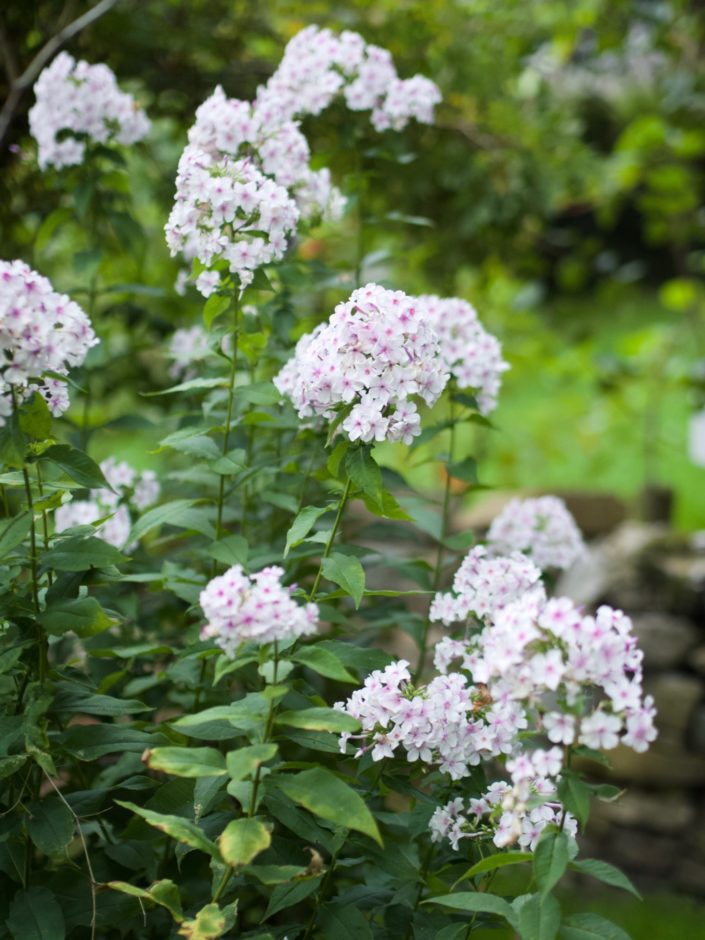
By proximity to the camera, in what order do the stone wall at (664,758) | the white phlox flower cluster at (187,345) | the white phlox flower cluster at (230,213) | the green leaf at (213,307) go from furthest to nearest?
1. the stone wall at (664,758)
2. the white phlox flower cluster at (187,345)
3. the green leaf at (213,307)
4. the white phlox flower cluster at (230,213)

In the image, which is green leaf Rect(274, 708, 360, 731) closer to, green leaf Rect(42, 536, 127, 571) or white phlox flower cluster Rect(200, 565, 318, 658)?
white phlox flower cluster Rect(200, 565, 318, 658)

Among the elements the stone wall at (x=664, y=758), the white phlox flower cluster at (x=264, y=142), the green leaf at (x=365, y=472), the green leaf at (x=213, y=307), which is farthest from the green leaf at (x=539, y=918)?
the stone wall at (x=664, y=758)

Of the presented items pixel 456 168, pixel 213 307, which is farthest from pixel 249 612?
pixel 456 168

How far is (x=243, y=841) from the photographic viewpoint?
1.37 metres

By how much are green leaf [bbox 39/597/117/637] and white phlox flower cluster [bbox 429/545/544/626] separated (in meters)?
0.55

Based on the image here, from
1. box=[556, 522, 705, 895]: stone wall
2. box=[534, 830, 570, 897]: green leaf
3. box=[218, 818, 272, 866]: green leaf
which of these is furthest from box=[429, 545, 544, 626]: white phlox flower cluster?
box=[556, 522, 705, 895]: stone wall

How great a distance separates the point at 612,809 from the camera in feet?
13.3

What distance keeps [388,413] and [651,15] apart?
359 centimetres

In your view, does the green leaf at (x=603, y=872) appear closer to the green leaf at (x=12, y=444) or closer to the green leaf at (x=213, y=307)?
the green leaf at (x=12, y=444)

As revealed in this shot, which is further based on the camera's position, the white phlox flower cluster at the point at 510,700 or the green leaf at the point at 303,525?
the green leaf at the point at 303,525

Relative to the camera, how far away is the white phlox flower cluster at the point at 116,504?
220 cm

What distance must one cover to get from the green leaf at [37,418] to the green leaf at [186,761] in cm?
49

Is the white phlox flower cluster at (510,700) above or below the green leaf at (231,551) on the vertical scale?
below

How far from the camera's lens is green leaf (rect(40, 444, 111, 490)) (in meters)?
1.61
